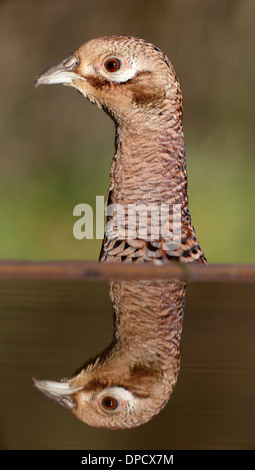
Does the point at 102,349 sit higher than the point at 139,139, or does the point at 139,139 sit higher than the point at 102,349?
the point at 139,139

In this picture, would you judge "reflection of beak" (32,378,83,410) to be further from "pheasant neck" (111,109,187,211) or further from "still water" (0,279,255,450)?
"pheasant neck" (111,109,187,211)

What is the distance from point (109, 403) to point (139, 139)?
1608mm

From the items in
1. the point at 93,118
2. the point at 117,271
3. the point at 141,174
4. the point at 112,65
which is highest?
the point at 93,118

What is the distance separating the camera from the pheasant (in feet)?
4.21

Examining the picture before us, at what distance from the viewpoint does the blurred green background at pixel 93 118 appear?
22.0ft

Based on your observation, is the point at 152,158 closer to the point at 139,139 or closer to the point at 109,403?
the point at 139,139

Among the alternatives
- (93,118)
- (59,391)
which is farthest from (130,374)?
(93,118)

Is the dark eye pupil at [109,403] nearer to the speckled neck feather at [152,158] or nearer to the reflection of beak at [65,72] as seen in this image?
the speckled neck feather at [152,158]

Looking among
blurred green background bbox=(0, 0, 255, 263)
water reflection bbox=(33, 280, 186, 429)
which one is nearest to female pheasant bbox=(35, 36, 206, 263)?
water reflection bbox=(33, 280, 186, 429)

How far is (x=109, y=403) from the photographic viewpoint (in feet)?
3.06

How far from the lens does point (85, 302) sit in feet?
4.64

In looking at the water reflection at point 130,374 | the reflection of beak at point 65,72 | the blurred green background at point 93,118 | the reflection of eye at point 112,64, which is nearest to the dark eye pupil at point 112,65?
the reflection of eye at point 112,64
